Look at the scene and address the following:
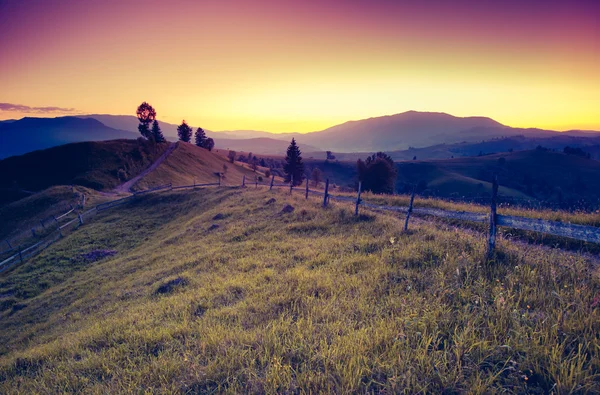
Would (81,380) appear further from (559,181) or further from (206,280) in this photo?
(559,181)

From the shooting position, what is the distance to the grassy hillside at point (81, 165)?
178 ft

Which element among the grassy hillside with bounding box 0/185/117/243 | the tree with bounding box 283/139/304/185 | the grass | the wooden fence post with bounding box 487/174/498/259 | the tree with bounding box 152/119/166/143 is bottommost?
the grassy hillside with bounding box 0/185/117/243

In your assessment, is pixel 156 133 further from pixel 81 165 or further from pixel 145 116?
pixel 81 165

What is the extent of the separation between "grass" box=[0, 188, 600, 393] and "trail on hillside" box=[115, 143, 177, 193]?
44.4 metres

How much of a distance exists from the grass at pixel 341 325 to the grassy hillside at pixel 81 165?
52.6 metres

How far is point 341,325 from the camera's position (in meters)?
4.82

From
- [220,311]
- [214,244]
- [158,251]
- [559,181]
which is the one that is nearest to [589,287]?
Result: [220,311]

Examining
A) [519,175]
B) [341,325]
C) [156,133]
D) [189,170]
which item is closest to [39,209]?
[189,170]

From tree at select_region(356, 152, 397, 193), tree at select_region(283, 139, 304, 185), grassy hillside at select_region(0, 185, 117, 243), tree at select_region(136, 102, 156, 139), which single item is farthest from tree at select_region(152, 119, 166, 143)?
tree at select_region(356, 152, 397, 193)

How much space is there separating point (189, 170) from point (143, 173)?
10707 millimetres

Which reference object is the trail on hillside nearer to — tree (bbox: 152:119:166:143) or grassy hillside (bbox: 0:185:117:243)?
tree (bbox: 152:119:166:143)

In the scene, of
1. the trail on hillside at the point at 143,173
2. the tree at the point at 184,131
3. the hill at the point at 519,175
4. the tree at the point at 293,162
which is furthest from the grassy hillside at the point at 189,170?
the hill at the point at 519,175

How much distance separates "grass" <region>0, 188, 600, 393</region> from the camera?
356cm

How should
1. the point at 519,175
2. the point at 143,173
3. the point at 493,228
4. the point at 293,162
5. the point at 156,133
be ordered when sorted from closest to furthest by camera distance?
the point at 493,228 < the point at 143,173 < the point at 293,162 < the point at 156,133 < the point at 519,175
